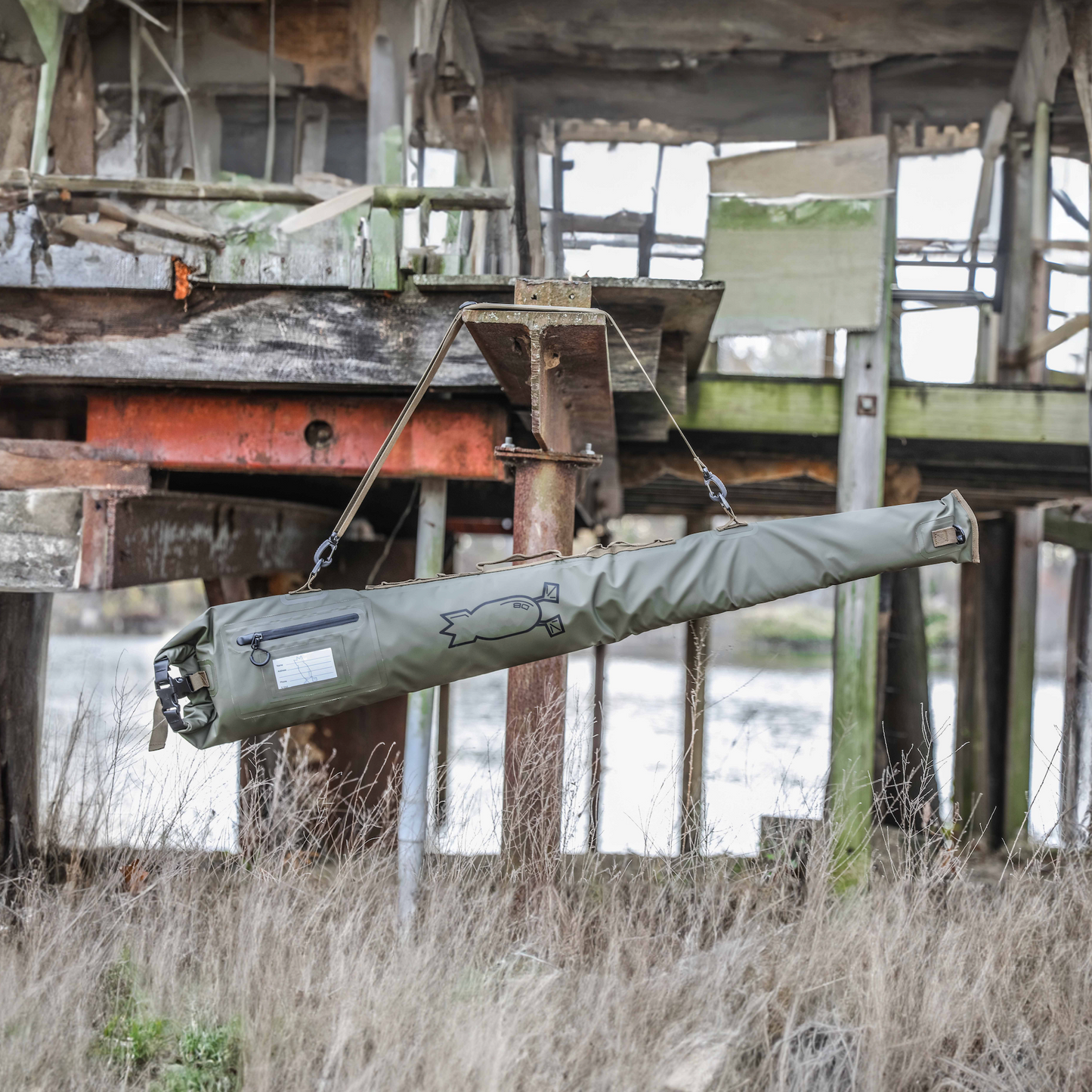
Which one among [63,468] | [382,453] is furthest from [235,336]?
[382,453]

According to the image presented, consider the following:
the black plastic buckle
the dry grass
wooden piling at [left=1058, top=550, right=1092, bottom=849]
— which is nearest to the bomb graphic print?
the black plastic buckle

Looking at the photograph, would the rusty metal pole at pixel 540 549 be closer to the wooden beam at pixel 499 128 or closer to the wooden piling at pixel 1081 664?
the wooden beam at pixel 499 128

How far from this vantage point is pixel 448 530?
833 cm

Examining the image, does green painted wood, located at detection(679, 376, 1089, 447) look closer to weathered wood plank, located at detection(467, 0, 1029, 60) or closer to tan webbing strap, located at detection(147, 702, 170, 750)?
weathered wood plank, located at detection(467, 0, 1029, 60)

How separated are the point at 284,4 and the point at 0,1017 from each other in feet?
20.5

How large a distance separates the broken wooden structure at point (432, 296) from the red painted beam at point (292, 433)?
0.05 ft

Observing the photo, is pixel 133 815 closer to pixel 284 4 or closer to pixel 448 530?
pixel 448 530

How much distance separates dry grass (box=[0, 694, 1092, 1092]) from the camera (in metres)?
2.71

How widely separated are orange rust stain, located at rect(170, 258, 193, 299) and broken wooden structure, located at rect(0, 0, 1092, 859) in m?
0.02

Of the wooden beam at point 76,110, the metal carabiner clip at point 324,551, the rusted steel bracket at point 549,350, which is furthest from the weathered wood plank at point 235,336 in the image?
the wooden beam at point 76,110

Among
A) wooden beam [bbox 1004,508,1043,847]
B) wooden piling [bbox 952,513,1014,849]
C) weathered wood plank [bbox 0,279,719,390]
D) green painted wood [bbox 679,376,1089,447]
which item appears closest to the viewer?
weathered wood plank [bbox 0,279,719,390]

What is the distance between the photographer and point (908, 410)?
546cm

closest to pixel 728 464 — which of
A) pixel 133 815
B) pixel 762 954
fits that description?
pixel 762 954

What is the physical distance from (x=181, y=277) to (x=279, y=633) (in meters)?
1.82
